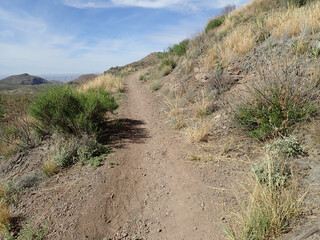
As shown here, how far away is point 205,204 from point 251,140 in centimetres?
157

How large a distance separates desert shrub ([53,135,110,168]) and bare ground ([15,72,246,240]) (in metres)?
0.20

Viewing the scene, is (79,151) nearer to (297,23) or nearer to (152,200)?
(152,200)

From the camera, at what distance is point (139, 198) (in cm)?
309

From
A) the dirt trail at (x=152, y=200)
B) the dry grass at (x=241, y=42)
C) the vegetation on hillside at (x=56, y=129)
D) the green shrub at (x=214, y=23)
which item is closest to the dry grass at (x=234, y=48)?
the dry grass at (x=241, y=42)

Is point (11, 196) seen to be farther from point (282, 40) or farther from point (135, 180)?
point (282, 40)

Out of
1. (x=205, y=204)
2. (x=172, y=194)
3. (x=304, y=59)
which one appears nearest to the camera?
(x=205, y=204)

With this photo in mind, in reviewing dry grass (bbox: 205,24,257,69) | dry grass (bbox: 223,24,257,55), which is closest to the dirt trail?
dry grass (bbox: 205,24,257,69)

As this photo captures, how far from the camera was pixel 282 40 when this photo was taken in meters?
4.97

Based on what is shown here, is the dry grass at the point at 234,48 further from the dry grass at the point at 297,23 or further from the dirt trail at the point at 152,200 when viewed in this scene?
the dirt trail at the point at 152,200

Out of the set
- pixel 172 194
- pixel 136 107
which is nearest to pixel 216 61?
pixel 136 107

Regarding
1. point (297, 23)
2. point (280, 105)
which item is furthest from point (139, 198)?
point (297, 23)

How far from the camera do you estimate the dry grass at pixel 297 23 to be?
452 centimetres

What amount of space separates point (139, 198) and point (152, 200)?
24 cm

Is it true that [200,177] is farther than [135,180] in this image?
No
